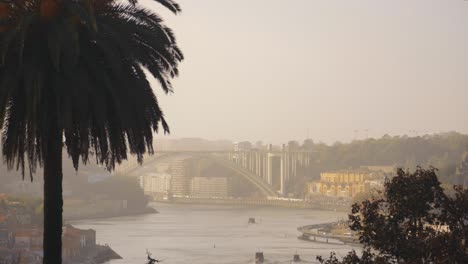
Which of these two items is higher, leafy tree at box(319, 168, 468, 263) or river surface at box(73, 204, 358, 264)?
leafy tree at box(319, 168, 468, 263)

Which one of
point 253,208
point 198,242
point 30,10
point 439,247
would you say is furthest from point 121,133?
point 253,208

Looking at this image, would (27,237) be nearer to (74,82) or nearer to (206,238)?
(206,238)

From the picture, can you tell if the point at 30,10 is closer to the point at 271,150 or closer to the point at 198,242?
the point at 198,242

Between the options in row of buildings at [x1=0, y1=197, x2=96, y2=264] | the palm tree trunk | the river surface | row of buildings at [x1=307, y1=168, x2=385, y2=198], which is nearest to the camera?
the palm tree trunk

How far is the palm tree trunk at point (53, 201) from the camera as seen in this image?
5.68 meters

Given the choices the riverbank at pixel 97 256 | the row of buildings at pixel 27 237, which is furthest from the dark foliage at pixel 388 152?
the riverbank at pixel 97 256

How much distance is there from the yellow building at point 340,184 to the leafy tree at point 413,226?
271 feet

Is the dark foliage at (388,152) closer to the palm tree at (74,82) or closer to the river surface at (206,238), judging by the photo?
the river surface at (206,238)

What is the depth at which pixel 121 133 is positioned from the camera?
5.96 m

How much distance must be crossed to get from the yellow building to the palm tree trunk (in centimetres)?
8371

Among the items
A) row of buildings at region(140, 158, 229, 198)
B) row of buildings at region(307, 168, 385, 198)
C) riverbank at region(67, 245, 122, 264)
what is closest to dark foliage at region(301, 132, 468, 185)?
row of buildings at region(307, 168, 385, 198)

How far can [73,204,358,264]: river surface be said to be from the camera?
128ft

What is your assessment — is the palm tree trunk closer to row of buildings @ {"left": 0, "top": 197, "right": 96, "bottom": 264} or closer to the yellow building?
row of buildings @ {"left": 0, "top": 197, "right": 96, "bottom": 264}

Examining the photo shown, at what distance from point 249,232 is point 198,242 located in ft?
27.6
